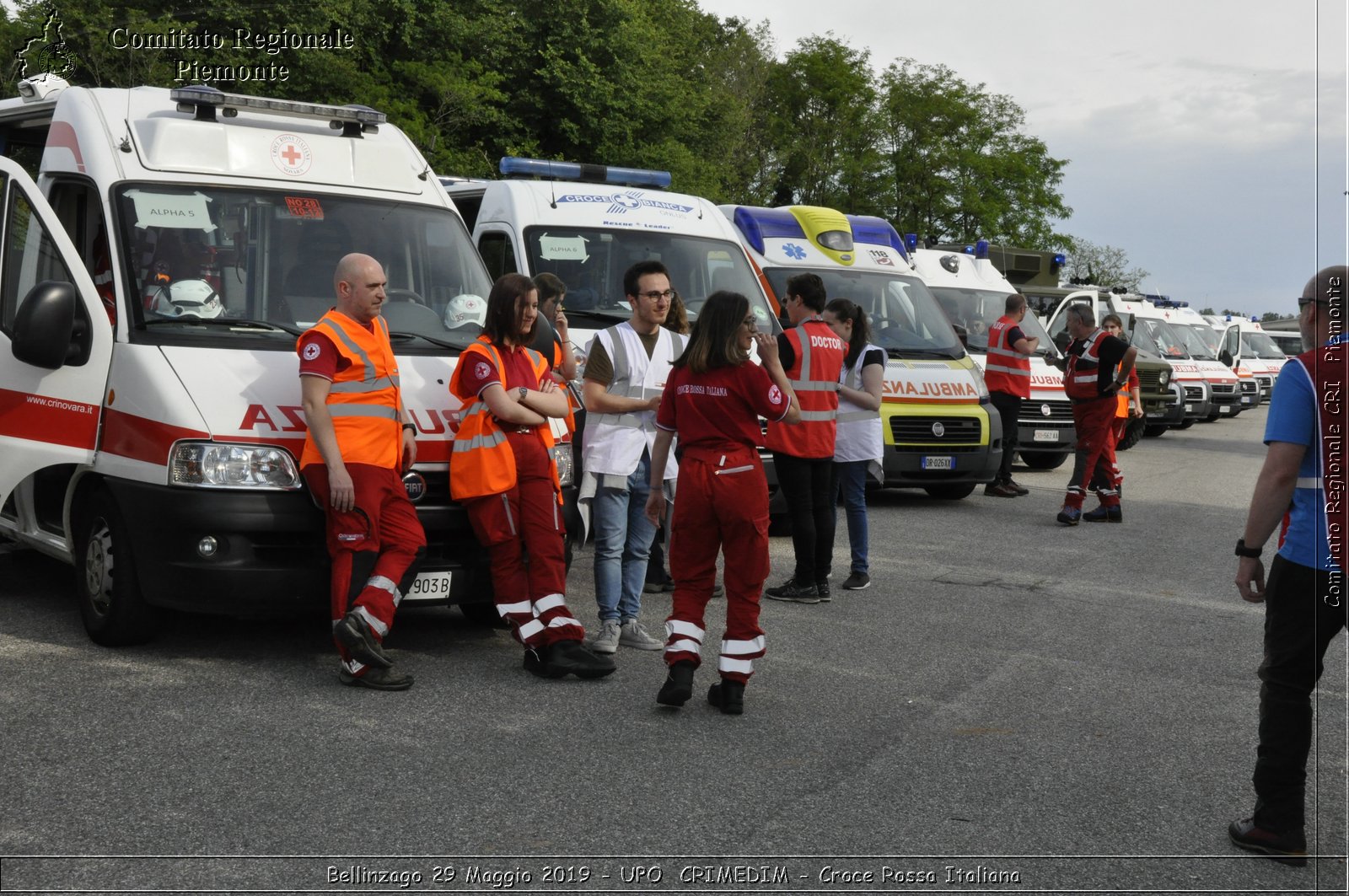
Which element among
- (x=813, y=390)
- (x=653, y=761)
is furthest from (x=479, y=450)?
(x=813, y=390)

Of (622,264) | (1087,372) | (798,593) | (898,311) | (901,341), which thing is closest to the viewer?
(798,593)

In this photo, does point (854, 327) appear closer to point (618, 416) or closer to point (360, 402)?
point (618, 416)

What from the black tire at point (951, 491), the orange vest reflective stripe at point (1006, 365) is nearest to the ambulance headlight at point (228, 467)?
the black tire at point (951, 491)

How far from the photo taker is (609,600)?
708cm

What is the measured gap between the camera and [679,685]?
6051 mm

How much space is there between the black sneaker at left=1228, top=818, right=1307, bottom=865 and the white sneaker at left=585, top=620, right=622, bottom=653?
123 inches

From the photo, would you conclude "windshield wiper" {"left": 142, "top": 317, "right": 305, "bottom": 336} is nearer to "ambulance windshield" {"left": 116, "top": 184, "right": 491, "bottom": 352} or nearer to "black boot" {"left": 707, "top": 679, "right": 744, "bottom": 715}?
"ambulance windshield" {"left": 116, "top": 184, "right": 491, "bottom": 352}

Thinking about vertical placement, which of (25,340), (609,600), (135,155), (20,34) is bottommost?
(609,600)

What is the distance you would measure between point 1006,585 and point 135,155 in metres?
5.85

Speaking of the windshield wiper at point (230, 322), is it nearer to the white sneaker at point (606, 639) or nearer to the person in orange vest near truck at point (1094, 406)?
the white sneaker at point (606, 639)

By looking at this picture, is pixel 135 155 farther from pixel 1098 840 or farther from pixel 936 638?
pixel 1098 840

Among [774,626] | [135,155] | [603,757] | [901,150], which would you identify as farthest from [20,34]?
[901,150]

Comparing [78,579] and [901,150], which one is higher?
[901,150]

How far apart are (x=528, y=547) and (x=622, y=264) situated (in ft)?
14.9
